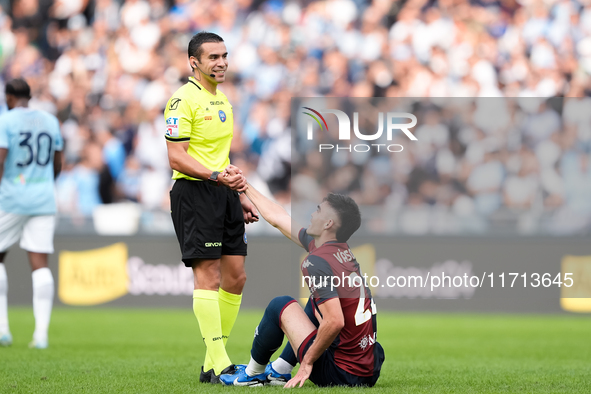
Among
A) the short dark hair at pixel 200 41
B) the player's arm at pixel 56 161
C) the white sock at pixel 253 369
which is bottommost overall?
the white sock at pixel 253 369

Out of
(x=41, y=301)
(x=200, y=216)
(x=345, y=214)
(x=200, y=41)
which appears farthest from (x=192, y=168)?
(x=41, y=301)

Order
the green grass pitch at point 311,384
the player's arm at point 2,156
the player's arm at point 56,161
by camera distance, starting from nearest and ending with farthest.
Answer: the green grass pitch at point 311,384, the player's arm at point 2,156, the player's arm at point 56,161

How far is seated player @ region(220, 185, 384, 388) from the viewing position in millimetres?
4250

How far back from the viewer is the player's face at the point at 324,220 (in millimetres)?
4492

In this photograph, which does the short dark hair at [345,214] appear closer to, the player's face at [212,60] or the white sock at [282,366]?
the white sock at [282,366]

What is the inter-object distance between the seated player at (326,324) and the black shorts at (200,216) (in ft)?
1.36

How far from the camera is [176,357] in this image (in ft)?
21.5

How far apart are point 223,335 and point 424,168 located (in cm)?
630

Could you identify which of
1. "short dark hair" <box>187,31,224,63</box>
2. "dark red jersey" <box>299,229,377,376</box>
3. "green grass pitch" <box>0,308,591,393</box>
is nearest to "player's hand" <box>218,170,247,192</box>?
"dark red jersey" <box>299,229,377,376</box>

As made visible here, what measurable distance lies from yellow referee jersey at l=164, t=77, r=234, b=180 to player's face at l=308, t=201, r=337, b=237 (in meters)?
0.85

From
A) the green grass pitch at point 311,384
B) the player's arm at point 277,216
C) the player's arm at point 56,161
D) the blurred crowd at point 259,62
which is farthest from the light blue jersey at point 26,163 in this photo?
the blurred crowd at point 259,62

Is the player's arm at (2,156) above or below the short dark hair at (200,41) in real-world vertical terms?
below

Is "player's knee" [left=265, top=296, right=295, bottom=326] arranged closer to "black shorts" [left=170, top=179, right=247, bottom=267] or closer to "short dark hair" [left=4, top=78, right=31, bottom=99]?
"black shorts" [left=170, top=179, right=247, bottom=267]

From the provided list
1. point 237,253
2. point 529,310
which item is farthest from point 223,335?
point 529,310
